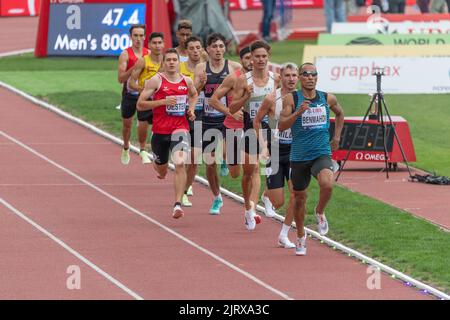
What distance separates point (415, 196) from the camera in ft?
65.7

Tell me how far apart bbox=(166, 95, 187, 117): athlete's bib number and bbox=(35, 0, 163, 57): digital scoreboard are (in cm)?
1458

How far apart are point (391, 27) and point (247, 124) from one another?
53.7ft

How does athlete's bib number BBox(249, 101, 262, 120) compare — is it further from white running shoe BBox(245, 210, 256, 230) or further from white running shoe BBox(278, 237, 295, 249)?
white running shoe BBox(278, 237, 295, 249)

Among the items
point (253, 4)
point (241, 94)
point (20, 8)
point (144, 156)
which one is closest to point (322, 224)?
point (241, 94)

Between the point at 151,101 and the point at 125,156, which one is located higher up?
the point at 151,101

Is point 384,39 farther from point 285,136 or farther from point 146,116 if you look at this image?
point 285,136

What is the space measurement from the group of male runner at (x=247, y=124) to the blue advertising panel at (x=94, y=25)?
13.2m

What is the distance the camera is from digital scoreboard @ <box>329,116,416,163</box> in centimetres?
2222

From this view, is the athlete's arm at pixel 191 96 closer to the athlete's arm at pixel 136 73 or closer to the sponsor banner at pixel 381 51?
the athlete's arm at pixel 136 73

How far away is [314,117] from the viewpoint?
15.5m

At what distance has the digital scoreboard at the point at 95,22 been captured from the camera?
32.8 meters

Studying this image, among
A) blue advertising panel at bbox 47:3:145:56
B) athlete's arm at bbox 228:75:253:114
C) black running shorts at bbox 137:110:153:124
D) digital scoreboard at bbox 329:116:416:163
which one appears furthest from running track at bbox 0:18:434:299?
blue advertising panel at bbox 47:3:145:56

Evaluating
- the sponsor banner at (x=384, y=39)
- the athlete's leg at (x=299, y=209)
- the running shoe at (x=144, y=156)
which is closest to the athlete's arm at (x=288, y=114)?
the athlete's leg at (x=299, y=209)

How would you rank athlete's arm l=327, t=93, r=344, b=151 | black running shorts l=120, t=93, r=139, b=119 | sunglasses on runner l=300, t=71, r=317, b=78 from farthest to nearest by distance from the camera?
black running shorts l=120, t=93, r=139, b=119 → athlete's arm l=327, t=93, r=344, b=151 → sunglasses on runner l=300, t=71, r=317, b=78
